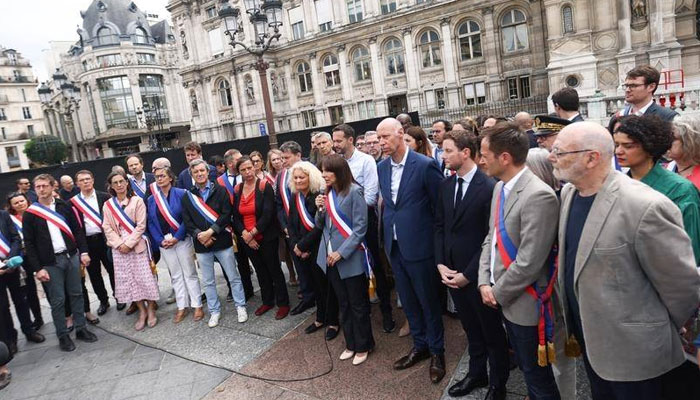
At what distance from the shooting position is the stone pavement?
3.93 meters

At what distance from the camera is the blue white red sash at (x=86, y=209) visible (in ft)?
20.9

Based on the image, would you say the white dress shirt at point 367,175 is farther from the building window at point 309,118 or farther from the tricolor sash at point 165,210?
the building window at point 309,118

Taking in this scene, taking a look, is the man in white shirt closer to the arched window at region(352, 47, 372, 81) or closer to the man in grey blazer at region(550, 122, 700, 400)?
the man in grey blazer at region(550, 122, 700, 400)

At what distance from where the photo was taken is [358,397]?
3.74 meters

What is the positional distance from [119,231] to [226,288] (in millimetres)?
1918

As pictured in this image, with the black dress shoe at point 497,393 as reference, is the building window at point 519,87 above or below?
above

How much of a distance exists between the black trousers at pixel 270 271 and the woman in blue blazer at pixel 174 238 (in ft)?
2.92

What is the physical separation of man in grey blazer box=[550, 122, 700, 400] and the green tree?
69218 millimetres

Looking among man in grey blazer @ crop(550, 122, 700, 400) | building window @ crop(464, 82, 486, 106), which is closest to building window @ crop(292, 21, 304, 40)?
building window @ crop(464, 82, 486, 106)

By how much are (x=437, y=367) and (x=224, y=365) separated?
2.36 metres

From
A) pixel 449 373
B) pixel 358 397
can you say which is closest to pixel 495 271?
pixel 449 373

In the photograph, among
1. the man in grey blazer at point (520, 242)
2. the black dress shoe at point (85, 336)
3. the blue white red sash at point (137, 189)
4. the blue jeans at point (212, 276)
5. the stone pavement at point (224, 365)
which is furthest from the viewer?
the blue white red sash at point (137, 189)

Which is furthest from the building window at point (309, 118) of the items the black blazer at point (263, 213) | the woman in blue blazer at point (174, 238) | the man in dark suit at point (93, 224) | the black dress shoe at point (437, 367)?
the black dress shoe at point (437, 367)

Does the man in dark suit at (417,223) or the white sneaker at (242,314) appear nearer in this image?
the man in dark suit at (417,223)
